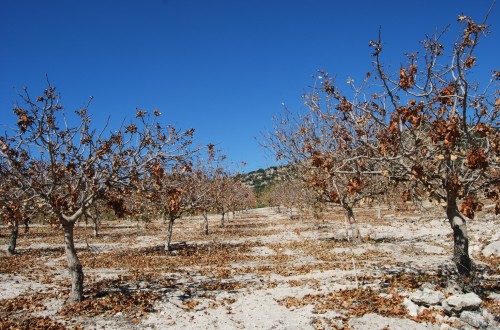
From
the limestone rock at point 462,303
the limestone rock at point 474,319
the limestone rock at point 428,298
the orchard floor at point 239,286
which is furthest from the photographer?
the orchard floor at point 239,286

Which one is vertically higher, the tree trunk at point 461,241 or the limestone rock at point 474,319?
the tree trunk at point 461,241

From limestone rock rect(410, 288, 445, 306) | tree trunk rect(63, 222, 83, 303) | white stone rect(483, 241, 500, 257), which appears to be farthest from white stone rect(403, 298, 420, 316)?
white stone rect(483, 241, 500, 257)

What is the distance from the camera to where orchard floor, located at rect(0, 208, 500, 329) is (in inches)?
385

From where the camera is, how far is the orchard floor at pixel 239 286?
9788mm

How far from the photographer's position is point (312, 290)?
1245 centimetres

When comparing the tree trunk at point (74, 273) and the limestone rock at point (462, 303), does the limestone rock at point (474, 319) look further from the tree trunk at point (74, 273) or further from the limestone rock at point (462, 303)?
the tree trunk at point (74, 273)

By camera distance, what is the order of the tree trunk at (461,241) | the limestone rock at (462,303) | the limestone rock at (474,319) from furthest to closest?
the tree trunk at (461,241) → the limestone rock at (462,303) → the limestone rock at (474,319)

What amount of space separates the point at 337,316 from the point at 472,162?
5102 mm

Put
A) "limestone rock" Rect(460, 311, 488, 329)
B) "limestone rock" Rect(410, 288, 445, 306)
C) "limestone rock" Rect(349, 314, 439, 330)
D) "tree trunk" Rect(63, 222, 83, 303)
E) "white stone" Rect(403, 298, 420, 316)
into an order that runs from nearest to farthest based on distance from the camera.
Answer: "limestone rock" Rect(460, 311, 488, 329) → "limestone rock" Rect(349, 314, 439, 330) → "white stone" Rect(403, 298, 420, 316) → "limestone rock" Rect(410, 288, 445, 306) → "tree trunk" Rect(63, 222, 83, 303)

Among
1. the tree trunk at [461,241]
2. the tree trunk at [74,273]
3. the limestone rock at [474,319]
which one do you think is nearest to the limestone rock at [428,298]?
the limestone rock at [474,319]

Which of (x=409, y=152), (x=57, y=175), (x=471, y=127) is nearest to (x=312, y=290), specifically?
(x=409, y=152)

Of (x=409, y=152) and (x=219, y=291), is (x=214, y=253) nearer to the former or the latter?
(x=219, y=291)

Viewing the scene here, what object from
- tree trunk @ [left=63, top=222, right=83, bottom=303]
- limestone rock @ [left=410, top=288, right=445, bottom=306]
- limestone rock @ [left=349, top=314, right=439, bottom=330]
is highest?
tree trunk @ [left=63, top=222, right=83, bottom=303]

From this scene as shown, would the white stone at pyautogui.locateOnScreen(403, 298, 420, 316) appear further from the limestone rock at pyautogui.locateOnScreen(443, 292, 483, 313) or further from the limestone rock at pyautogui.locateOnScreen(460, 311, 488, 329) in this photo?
the limestone rock at pyautogui.locateOnScreen(460, 311, 488, 329)
